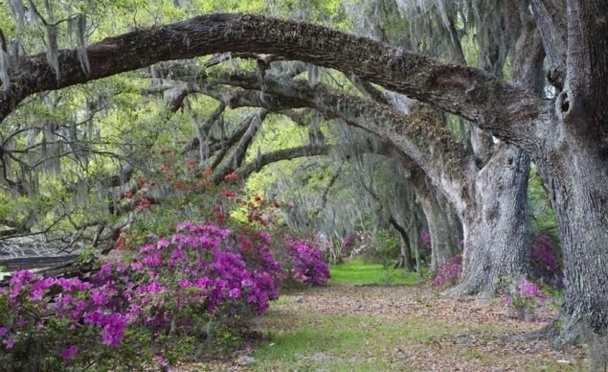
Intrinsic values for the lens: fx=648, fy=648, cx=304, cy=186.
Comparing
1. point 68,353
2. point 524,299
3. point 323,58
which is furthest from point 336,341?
point 68,353

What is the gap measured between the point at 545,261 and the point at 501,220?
238 inches

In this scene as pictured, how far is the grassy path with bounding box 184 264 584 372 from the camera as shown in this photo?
5914mm

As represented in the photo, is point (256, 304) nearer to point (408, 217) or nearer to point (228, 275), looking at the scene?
point (228, 275)

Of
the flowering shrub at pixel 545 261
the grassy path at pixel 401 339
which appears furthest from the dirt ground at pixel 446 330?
the flowering shrub at pixel 545 261

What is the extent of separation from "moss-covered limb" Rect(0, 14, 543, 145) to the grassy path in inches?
84.4

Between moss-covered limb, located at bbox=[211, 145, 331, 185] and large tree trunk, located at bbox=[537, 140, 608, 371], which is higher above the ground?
moss-covered limb, located at bbox=[211, 145, 331, 185]

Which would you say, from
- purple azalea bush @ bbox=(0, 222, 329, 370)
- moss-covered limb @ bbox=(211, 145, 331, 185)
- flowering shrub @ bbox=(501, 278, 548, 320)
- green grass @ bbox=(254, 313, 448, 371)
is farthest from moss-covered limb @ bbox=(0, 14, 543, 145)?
moss-covered limb @ bbox=(211, 145, 331, 185)

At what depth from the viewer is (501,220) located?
10156 millimetres

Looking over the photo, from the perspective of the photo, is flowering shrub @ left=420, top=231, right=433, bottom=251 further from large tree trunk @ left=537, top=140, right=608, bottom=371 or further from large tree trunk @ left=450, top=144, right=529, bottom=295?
large tree trunk @ left=537, top=140, right=608, bottom=371

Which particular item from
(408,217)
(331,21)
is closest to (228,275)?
(331,21)

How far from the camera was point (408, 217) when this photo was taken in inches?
751

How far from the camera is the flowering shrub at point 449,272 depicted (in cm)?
1233

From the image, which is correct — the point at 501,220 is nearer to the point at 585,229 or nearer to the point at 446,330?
the point at 446,330

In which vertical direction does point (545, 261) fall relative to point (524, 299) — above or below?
below
